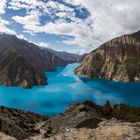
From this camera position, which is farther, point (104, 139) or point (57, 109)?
point (57, 109)

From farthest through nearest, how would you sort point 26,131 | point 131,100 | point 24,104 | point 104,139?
point 131,100 → point 24,104 → point 26,131 → point 104,139

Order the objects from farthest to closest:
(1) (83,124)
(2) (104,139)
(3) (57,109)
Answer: (3) (57,109)
(1) (83,124)
(2) (104,139)

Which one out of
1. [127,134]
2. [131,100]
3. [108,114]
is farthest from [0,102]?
[127,134]

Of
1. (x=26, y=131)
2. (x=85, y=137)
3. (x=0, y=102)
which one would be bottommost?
(x=0, y=102)

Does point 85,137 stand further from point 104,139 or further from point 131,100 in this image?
point 131,100

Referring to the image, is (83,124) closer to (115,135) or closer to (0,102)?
(115,135)

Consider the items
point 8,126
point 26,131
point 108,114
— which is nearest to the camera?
point 8,126

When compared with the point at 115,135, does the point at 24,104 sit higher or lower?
lower

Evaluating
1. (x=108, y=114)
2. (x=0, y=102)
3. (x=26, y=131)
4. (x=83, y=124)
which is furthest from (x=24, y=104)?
(x=83, y=124)

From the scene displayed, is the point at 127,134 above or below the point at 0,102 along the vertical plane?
above
